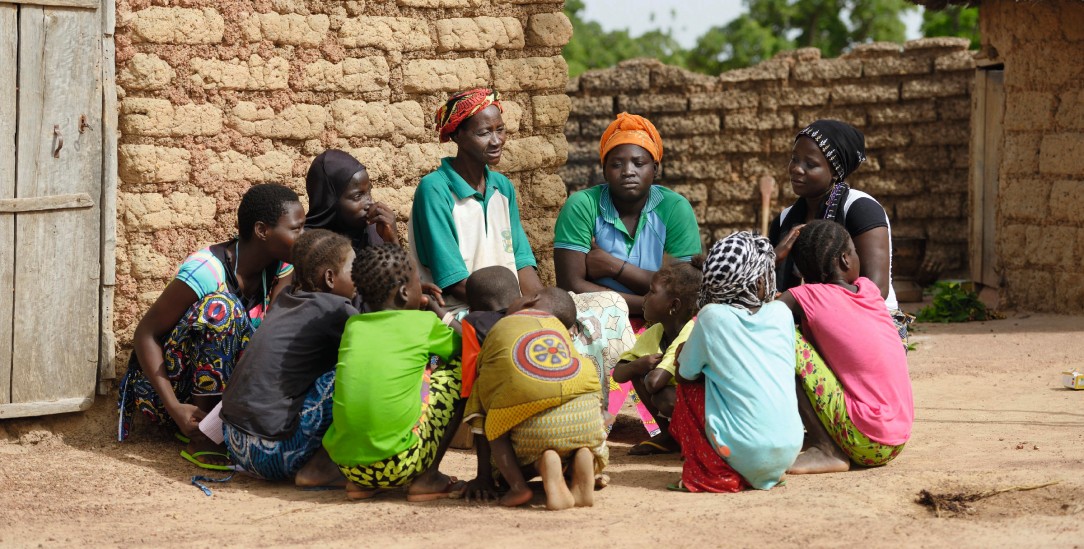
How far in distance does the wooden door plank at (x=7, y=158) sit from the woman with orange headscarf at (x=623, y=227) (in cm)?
251

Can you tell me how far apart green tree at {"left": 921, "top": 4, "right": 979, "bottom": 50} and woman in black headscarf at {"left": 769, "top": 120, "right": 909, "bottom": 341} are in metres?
15.0

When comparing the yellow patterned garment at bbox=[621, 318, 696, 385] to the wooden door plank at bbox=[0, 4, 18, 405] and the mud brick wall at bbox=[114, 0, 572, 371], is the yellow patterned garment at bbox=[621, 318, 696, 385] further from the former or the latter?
the wooden door plank at bbox=[0, 4, 18, 405]

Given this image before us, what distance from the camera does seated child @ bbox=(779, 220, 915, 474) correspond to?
15.0ft

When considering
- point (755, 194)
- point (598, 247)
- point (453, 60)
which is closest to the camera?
point (598, 247)

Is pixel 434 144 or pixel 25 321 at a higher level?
pixel 434 144

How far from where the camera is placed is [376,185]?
6109mm

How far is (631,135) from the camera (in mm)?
5977

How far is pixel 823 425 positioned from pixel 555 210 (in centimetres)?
245

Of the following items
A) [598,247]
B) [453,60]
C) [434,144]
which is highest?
[453,60]

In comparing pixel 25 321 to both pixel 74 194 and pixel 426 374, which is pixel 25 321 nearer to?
pixel 74 194

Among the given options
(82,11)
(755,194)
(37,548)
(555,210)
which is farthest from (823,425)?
(755,194)

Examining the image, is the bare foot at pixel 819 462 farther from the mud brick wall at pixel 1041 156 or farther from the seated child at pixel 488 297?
the mud brick wall at pixel 1041 156

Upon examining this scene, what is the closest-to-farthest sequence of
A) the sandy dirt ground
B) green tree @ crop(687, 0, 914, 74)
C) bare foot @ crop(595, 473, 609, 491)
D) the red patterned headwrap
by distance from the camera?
the sandy dirt ground < bare foot @ crop(595, 473, 609, 491) < the red patterned headwrap < green tree @ crop(687, 0, 914, 74)

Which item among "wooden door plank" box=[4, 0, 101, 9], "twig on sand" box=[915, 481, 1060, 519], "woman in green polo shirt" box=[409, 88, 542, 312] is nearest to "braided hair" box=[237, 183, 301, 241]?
"woman in green polo shirt" box=[409, 88, 542, 312]
